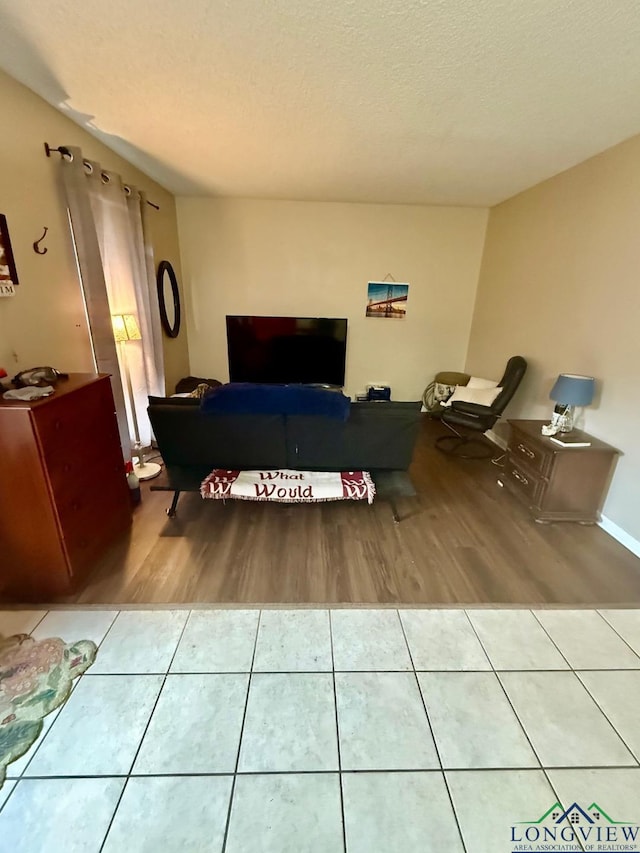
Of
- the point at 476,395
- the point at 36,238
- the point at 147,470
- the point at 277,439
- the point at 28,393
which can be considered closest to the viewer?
the point at 28,393

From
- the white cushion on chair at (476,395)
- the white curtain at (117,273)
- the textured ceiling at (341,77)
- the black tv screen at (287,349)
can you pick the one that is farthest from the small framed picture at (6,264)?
the white cushion on chair at (476,395)

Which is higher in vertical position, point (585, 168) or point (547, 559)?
point (585, 168)

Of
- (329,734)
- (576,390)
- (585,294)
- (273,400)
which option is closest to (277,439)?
(273,400)

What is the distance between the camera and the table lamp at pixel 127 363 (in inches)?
110

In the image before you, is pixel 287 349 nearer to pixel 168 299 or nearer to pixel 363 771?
pixel 168 299

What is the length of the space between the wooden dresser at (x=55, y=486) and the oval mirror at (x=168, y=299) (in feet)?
7.01

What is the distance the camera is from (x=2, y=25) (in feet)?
4.95

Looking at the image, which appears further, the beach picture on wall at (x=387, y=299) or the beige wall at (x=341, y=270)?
the beach picture on wall at (x=387, y=299)

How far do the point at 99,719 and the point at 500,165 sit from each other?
4.20 metres

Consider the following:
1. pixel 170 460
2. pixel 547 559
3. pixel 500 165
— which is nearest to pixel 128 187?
pixel 170 460

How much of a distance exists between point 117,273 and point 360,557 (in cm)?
279

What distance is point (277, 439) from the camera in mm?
2385

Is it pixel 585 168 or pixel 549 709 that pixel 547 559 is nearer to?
pixel 549 709

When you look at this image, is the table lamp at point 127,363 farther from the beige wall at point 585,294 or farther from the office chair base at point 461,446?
the beige wall at point 585,294
